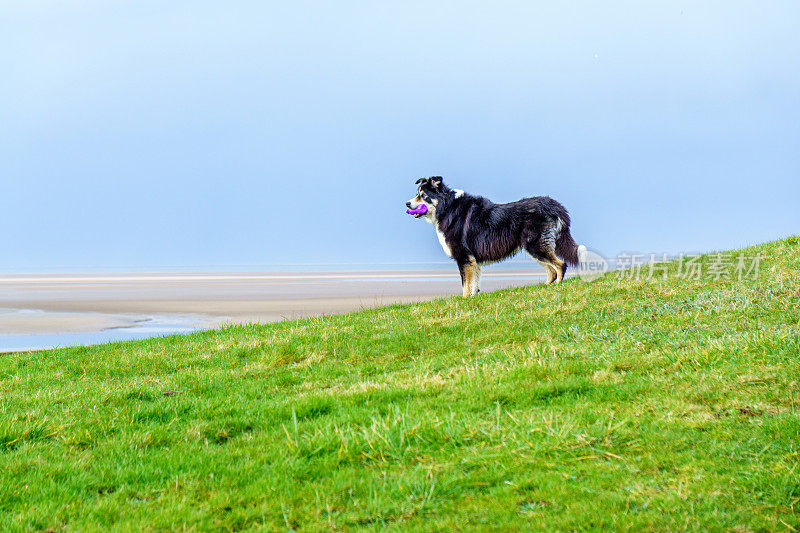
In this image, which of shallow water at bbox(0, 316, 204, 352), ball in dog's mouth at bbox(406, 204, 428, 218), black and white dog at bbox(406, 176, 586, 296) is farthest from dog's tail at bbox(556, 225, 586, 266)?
shallow water at bbox(0, 316, 204, 352)

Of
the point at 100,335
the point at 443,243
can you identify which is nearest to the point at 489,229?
the point at 443,243

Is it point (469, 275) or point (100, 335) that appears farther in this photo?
point (100, 335)

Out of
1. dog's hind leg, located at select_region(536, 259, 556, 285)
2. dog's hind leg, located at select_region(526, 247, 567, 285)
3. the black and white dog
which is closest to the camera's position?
the black and white dog

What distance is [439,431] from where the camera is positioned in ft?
19.4

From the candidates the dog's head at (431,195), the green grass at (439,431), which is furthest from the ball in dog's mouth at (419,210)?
the green grass at (439,431)

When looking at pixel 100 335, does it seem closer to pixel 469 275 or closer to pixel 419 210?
pixel 419 210

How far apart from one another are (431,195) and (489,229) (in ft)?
6.02

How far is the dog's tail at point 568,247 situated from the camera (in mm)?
17438

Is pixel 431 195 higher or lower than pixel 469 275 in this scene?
higher

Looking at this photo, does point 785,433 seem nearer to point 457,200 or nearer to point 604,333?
point 604,333

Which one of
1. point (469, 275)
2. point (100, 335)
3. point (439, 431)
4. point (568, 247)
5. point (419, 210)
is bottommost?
point (100, 335)

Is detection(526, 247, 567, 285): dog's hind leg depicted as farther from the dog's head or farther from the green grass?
the green grass

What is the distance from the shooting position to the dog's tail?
57.2 ft

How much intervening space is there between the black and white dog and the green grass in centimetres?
538
